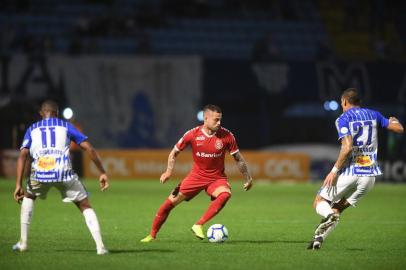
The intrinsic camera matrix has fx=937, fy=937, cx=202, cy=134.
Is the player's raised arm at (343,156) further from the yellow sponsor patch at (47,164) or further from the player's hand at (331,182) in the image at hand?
the yellow sponsor patch at (47,164)

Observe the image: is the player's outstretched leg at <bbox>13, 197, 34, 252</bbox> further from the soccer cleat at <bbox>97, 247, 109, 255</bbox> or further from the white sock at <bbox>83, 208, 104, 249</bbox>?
the soccer cleat at <bbox>97, 247, 109, 255</bbox>

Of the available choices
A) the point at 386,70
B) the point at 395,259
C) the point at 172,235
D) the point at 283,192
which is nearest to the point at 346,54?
the point at 386,70

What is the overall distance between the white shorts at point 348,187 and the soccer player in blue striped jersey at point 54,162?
10.0ft

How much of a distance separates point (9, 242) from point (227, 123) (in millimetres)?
21596

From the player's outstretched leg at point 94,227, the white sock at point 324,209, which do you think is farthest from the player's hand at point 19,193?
the white sock at point 324,209

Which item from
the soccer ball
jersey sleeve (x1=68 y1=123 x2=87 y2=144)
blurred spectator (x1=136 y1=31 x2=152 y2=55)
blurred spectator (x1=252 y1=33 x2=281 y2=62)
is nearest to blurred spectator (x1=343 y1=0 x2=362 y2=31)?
blurred spectator (x1=252 y1=33 x2=281 y2=62)

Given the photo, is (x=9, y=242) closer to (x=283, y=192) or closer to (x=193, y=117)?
(x=283, y=192)

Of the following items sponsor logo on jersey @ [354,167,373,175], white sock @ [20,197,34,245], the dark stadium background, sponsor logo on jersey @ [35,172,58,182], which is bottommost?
white sock @ [20,197,34,245]

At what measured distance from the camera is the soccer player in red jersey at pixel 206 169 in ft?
43.9

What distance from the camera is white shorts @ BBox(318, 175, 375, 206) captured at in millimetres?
12352

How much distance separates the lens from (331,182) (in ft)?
39.8

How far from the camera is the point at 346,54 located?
38000mm

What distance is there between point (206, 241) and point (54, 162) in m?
3.27

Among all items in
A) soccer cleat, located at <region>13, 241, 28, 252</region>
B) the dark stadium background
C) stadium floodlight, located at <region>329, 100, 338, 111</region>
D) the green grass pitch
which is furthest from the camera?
stadium floodlight, located at <region>329, 100, 338, 111</region>
